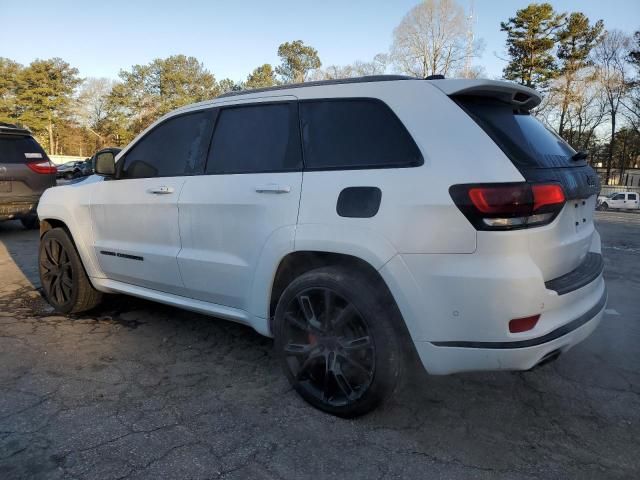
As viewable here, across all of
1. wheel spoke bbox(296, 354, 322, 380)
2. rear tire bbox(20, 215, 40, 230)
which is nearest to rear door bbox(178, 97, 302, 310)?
wheel spoke bbox(296, 354, 322, 380)

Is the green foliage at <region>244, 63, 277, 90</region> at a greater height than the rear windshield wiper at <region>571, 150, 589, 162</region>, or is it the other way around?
the green foliage at <region>244, 63, 277, 90</region>

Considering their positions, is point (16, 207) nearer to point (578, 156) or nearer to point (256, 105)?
point (256, 105)

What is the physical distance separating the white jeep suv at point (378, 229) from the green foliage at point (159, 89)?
54.8m

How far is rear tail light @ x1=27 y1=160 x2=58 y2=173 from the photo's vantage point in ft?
28.0

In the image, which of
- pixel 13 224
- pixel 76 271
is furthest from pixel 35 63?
pixel 76 271

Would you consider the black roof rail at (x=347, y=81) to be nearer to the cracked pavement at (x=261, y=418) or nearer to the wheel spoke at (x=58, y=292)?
the cracked pavement at (x=261, y=418)

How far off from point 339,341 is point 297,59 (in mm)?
56262

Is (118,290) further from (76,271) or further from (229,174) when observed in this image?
(229,174)

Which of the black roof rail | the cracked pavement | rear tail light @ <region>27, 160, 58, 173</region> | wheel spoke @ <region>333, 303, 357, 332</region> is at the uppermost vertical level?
the black roof rail

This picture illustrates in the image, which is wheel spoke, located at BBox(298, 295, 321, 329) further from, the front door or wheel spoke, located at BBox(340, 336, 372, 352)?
the front door

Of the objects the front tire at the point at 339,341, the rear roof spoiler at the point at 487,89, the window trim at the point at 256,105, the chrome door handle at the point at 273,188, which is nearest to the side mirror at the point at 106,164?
the window trim at the point at 256,105

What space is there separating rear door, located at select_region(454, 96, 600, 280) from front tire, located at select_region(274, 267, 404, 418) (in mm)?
798

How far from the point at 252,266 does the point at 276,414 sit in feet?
2.77

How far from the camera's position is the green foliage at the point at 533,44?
43500 millimetres
